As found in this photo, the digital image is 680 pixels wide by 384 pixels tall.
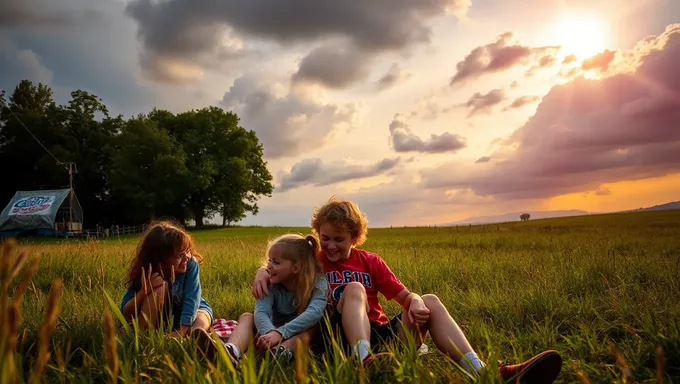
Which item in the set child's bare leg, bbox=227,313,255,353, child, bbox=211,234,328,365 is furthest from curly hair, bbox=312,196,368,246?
child's bare leg, bbox=227,313,255,353

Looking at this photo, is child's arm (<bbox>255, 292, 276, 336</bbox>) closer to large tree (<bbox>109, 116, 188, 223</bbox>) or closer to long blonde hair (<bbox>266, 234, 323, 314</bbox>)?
long blonde hair (<bbox>266, 234, 323, 314</bbox>)

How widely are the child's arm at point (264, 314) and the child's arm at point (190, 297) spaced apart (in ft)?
2.59

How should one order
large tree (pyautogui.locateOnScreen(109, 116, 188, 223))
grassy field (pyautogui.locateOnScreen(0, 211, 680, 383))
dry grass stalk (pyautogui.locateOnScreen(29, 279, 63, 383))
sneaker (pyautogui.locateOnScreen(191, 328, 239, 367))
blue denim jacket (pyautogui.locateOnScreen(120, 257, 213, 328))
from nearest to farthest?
dry grass stalk (pyautogui.locateOnScreen(29, 279, 63, 383))
grassy field (pyautogui.locateOnScreen(0, 211, 680, 383))
sneaker (pyautogui.locateOnScreen(191, 328, 239, 367))
blue denim jacket (pyautogui.locateOnScreen(120, 257, 213, 328))
large tree (pyautogui.locateOnScreen(109, 116, 188, 223))

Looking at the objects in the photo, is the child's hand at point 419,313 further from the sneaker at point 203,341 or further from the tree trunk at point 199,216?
the tree trunk at point 199,216

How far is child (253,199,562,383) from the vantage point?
3.45 m

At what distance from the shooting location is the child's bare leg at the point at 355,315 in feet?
11.4

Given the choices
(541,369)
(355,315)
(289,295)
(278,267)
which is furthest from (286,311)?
(541,369)

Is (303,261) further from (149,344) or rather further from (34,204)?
(34,204)

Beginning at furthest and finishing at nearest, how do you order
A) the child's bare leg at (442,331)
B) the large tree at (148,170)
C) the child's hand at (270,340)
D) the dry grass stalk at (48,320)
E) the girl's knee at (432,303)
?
1. the large tree at (148,170)
2. the girl's knee at (432,303)
3. the child's hand at (270,340)
4. the child's bare leg at (442,331)
5. the dry grass stalk at (48,320)

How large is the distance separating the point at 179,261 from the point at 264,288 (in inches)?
36.0

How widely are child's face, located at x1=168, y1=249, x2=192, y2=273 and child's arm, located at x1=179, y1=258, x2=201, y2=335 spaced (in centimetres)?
8

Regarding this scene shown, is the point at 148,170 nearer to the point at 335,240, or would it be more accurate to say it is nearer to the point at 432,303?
the point at 335,240

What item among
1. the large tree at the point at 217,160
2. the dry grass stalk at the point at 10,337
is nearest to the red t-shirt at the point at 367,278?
the dry grass stalk at the point at 10,337

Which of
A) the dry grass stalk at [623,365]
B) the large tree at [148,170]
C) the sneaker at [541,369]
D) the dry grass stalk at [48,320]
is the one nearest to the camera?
the dry grass stalk at [48,320]
